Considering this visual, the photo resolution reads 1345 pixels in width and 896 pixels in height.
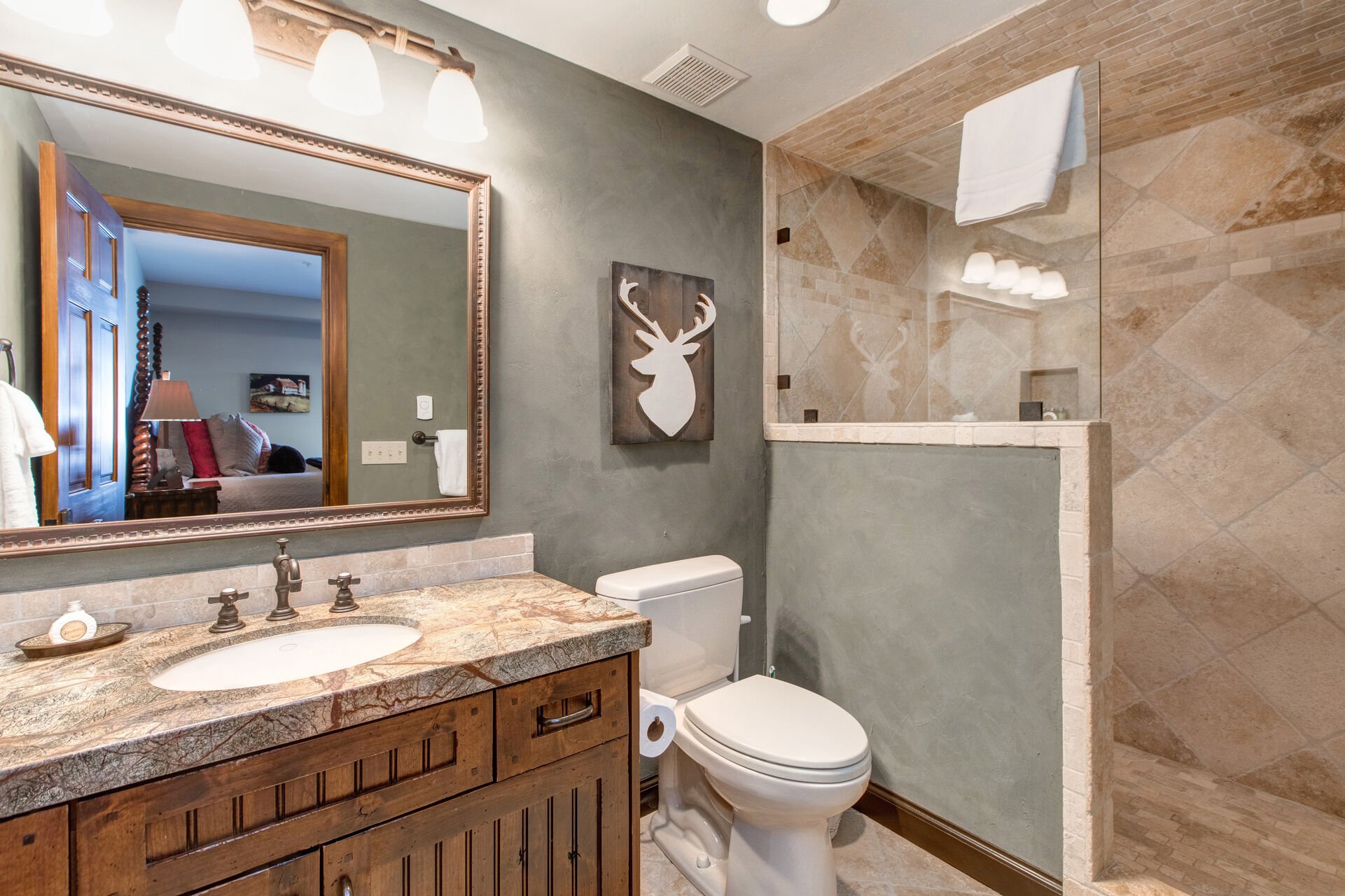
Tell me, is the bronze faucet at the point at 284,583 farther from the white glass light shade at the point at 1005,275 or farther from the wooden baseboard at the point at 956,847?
the white glass light shade at the point at 1005,275

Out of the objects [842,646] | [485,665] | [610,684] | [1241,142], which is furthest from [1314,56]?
[485,665]

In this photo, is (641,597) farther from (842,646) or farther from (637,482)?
(842,646)

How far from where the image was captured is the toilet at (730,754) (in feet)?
4.90

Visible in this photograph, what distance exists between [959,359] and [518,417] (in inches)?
51.2

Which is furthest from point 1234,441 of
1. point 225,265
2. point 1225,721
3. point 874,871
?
point 225,265

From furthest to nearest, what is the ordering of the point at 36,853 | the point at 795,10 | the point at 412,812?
the point at 795,10
the point at 412,812
the point at 36,853

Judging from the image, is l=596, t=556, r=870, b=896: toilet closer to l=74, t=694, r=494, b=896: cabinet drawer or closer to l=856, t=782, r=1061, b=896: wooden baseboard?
l=856, t=782, r=1061, b=896: wooden baseboard

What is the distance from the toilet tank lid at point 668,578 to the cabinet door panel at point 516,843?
526 millimetres

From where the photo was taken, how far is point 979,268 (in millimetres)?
1820

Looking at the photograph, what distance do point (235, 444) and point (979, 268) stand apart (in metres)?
1.96

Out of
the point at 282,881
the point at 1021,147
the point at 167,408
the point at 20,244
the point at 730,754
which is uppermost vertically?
the point at 1021,147

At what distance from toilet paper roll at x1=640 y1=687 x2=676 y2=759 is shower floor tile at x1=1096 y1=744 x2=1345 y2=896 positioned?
1.12m

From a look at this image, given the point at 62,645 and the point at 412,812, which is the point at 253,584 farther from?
the point at 412,812

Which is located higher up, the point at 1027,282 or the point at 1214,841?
the point at 1027,282
